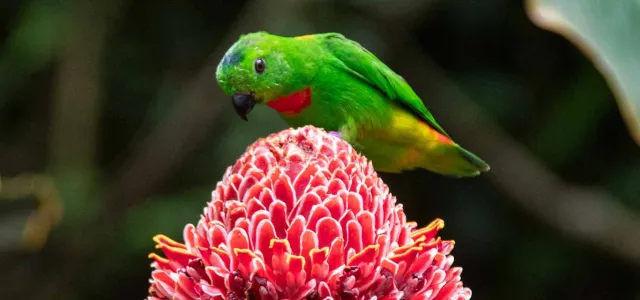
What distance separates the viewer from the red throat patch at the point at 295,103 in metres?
1.95

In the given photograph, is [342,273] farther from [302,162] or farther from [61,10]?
[61,10]

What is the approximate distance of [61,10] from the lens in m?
4.02

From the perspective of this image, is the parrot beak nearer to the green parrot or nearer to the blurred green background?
the green parrot

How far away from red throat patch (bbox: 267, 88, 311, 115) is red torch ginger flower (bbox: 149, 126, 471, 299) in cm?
72

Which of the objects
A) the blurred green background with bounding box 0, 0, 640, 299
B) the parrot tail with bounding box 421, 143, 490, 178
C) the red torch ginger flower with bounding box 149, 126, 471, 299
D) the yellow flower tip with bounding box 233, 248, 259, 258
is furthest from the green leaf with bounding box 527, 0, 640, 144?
the blurred green background with bounding box 0, 0, 640, 299

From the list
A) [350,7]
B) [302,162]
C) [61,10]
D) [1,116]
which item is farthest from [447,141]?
[1,116]

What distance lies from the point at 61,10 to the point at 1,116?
71cm

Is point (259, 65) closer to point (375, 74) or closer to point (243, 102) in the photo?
point (243, 102)

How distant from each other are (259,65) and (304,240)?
0.82 metres

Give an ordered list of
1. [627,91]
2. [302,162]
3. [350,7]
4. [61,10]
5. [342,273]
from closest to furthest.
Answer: [627,91] < [342,273] < [302,162] < [350,7] < [61,10]

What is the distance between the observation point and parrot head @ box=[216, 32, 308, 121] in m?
1.73

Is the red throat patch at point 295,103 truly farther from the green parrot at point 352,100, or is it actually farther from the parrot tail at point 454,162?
the parrot tail at point 454,162

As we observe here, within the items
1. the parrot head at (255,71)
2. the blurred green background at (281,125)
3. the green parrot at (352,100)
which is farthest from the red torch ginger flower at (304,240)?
the blurred green background at (281,125)

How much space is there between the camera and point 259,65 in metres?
1.81
